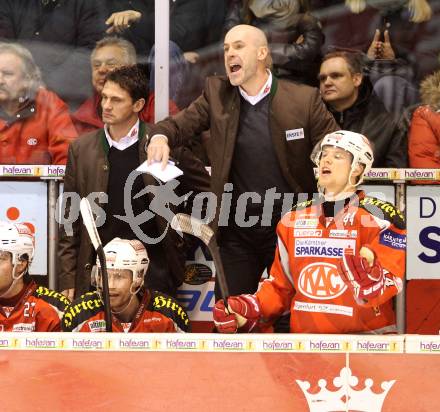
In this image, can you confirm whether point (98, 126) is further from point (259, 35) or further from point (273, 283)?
point (273, 283)

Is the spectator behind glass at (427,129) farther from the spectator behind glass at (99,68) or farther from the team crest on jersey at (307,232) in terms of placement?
the spectator behind glass at (99,68)

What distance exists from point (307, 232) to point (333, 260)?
178 millimetres

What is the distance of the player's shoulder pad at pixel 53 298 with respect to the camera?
539 centimetres

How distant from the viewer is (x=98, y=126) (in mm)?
6301

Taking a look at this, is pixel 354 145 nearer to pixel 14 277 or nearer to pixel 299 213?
pixel 299 213

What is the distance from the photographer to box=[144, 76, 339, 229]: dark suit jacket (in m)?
5.45

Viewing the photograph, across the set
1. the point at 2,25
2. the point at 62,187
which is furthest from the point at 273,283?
the point at 2,25

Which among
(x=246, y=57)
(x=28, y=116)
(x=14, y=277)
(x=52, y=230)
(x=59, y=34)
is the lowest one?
(x=14, y=277)

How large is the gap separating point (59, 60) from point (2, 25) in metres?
0.38

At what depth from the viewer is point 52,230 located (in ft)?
19.3

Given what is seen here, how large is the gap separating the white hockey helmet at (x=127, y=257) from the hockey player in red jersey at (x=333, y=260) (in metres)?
0.68

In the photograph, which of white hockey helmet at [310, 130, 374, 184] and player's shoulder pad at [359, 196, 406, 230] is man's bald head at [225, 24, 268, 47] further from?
player's shoulder pad at [359, 196, 406, 230]

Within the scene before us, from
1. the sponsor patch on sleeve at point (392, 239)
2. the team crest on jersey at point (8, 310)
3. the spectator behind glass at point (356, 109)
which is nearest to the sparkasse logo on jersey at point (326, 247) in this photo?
the sponsor patch on sleeve at point (392, 239)

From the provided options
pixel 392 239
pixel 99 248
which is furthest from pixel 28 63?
pixel 392 239
